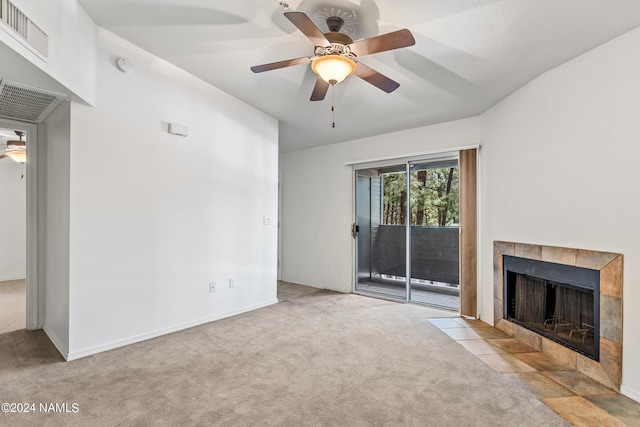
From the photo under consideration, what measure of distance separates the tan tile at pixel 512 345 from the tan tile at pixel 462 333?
0.60 ft

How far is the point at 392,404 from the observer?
207 cm

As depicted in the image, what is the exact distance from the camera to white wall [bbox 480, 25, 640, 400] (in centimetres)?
220

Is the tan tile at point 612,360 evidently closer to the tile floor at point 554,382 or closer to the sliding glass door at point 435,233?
the tile floor at point 554,382

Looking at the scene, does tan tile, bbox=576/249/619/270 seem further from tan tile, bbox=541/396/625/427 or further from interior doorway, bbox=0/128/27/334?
interior doorway, bbox=0/128/27/334

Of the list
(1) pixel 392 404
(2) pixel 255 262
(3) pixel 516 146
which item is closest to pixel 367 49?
(3) pixel 516 146

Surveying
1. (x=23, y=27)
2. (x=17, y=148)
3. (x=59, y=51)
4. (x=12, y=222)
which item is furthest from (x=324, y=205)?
(x=12, y=222)

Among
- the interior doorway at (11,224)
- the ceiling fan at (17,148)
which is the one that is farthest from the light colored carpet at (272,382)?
the interior doorway at (11,224)

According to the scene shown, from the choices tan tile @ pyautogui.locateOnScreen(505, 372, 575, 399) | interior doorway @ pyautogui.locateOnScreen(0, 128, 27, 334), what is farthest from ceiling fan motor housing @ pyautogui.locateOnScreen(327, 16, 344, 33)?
interior doorway @ pyautogui.locateOnScreen(0, 128, 27, 334)

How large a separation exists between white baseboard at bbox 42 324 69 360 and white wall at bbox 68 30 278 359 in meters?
0.10

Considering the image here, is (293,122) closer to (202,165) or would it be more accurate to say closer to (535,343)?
(202,165)

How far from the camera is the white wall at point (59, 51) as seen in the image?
1880 millimetres

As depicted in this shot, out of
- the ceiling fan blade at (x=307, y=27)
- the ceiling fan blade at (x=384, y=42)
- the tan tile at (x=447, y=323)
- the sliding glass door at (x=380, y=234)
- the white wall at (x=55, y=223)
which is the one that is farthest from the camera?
the sliding glass door at (x=380, y=234)

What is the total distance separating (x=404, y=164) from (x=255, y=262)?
2614 millimetres

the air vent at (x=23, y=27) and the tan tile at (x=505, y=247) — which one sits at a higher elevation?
the air vent at (x=23, y=27)
